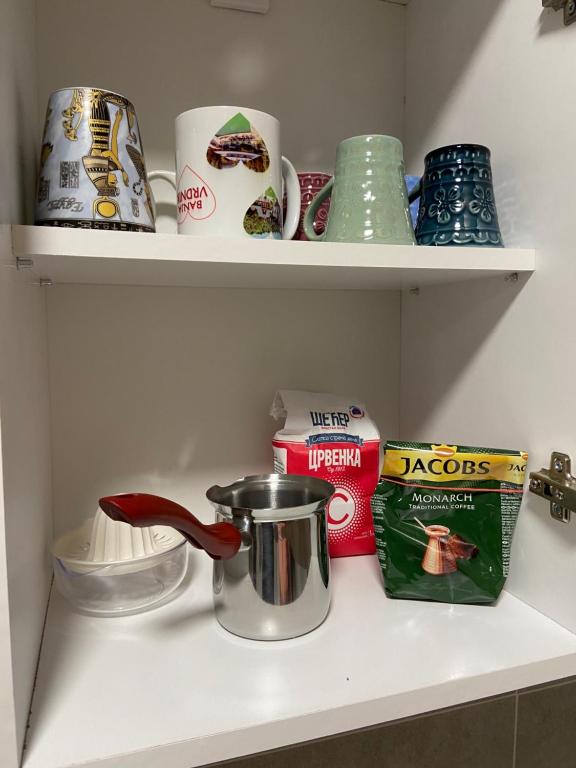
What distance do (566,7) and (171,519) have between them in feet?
1.91

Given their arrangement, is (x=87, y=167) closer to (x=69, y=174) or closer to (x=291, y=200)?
(x=69, y=174)

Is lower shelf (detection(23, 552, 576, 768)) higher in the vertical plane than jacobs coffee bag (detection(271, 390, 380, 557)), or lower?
lower

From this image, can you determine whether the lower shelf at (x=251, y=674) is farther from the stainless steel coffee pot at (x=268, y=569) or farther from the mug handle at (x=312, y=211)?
Answer: the mug handle at (x=312, y=211)

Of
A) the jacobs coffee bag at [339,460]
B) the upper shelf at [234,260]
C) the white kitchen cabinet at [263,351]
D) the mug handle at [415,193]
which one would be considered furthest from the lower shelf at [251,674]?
the mug handle at [415,193]

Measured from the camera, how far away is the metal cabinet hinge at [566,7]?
534 millimetres

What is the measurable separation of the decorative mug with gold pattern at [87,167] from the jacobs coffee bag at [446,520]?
1.20ft

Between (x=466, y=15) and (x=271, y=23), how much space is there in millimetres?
249

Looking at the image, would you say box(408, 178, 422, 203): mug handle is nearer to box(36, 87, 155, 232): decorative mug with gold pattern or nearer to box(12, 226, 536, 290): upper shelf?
box(12, 226, 536, 290): upper shelf

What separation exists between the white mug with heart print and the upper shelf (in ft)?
0.12

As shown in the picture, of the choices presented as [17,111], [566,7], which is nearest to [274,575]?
[17,111]

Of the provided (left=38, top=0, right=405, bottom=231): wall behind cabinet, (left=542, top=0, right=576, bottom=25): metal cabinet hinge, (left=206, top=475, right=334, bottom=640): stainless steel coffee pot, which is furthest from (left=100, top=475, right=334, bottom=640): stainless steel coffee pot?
(left=542, top=0, right=576, bottom=25): metal cabinet hinge

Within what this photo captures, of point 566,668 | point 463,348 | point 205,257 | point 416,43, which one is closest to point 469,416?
point 463,348

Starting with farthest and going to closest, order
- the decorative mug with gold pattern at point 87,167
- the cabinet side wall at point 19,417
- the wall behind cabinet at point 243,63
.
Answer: the wall behind cabinet at point 243,63 < the decorative mug with gold pattern at point 87,167 < the cabinet side wall at point 19,417

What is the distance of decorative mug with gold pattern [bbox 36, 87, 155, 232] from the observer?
0.50 metres
